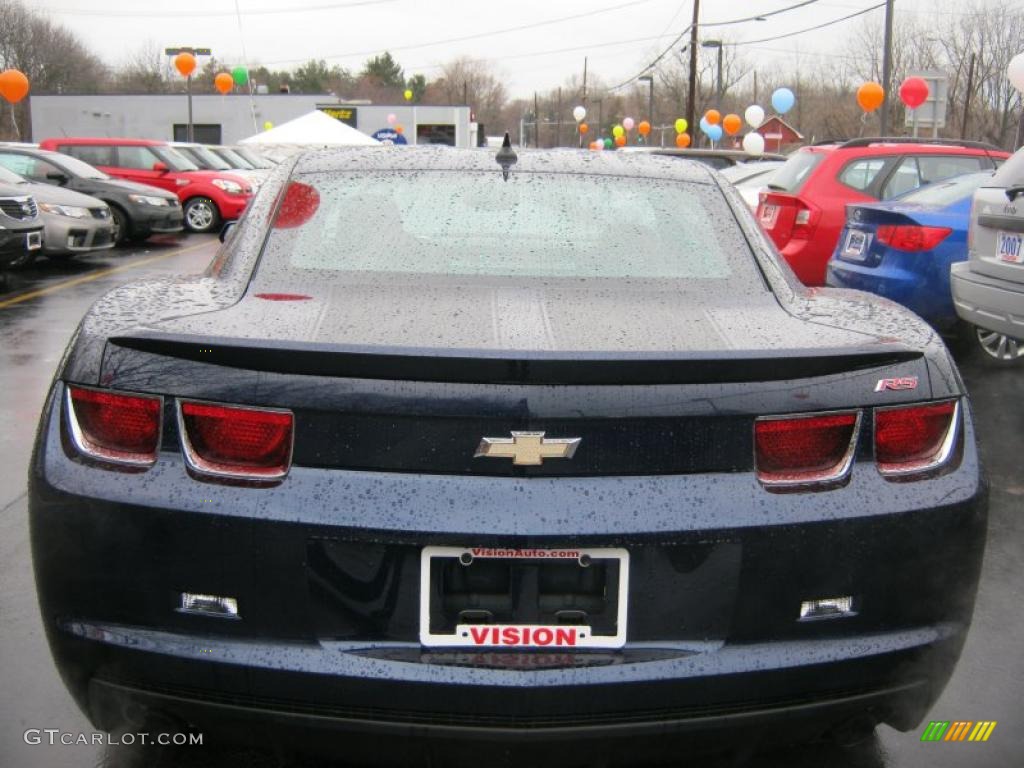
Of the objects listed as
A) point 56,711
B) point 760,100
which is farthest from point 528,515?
point 760,100

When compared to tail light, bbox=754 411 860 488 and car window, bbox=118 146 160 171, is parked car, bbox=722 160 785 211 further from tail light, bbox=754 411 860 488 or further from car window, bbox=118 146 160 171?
car window, bbox=118 146 160 171

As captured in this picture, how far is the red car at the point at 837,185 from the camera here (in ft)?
31.7

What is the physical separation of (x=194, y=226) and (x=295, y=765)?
19600mm

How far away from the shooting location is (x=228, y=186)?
68.1 ft

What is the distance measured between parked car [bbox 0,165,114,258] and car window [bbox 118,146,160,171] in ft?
21.6

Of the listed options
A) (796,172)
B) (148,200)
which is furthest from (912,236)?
(148,200)

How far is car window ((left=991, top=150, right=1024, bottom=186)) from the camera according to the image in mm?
6320

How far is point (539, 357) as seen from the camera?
2041 mm

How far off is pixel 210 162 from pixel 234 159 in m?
2.47

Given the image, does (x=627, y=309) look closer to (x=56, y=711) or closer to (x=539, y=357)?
(x=539, y=357)

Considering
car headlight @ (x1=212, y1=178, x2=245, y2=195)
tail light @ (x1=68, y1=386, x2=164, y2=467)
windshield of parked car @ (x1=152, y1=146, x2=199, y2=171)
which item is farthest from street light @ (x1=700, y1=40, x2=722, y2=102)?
tail light @ (x1=68, y1=386, x2=164, y2=467)

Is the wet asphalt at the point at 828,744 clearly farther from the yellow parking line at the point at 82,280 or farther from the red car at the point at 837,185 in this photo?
the yellow parking line at the point at 82,280

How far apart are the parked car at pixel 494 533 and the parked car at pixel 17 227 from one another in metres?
10.1

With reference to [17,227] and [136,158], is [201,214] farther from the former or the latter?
[17,227]
